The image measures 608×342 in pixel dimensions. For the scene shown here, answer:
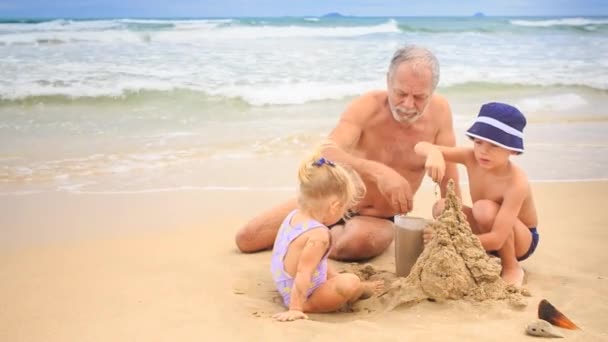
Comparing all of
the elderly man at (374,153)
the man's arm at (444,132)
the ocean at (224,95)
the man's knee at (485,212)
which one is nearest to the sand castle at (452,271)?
the man's knee at (485,212)

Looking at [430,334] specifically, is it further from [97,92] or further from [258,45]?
[258,45]

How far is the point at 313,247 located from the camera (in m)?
3.08

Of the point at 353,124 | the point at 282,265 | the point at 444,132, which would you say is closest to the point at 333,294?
the point at 282,265

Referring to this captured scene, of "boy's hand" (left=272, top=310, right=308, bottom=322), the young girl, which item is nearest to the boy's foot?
the young girl

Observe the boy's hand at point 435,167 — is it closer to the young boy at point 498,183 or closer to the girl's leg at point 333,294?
the young boy at point 498,183

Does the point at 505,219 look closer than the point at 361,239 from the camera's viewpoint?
Yes

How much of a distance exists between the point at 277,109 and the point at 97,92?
110 inches

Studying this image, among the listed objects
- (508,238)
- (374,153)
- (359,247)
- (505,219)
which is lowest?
(359,247)

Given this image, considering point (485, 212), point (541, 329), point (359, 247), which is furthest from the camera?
point (359, 247)

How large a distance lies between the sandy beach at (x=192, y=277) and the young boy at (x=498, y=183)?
0.22 metres

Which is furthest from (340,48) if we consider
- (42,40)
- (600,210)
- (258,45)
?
(600,210)

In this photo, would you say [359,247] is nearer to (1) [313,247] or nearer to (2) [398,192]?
(2) [398,192]

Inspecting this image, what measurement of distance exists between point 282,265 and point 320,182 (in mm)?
429

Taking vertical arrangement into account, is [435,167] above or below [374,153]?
above
